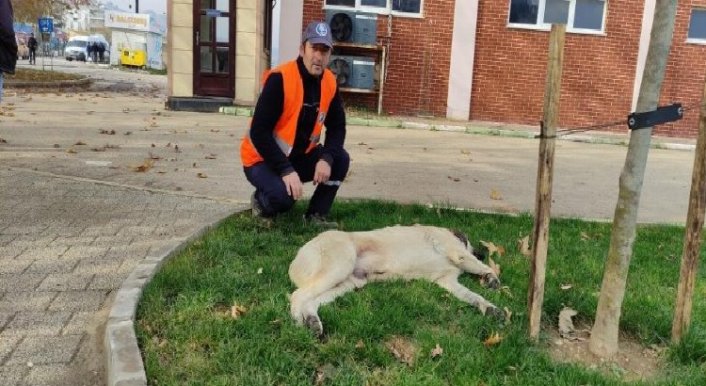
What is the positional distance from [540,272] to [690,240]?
29.9 inches

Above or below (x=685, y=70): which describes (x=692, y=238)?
below

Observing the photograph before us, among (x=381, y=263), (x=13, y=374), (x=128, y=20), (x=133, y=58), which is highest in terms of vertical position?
(x=128, y=20)

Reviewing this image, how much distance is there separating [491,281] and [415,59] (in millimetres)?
12271

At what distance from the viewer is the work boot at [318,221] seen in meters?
4.94

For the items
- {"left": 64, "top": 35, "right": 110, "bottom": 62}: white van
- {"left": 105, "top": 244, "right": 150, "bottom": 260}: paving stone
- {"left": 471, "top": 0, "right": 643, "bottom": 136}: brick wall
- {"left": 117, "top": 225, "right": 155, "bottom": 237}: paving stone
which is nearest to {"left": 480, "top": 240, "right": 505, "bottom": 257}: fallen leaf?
{"left": 105, "top": 244, "right": 150, "bottom": 260}: paving stone

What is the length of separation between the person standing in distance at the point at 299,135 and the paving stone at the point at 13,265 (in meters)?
1.61

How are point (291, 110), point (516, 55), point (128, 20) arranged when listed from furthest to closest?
point (128, 20), point (516, 55), point (291, 110)

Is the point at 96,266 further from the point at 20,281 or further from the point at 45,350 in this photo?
the point at 45,350

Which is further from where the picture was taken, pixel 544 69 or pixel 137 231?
pixel 544 69

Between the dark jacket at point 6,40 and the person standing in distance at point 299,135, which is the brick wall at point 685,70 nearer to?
the person standing in distance at point 299,135

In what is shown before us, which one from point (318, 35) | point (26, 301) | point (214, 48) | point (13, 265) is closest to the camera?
point (26, 301)

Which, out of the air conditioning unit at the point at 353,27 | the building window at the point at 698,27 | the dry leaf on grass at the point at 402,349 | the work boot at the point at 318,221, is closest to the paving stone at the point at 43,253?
the work boot at the point at 318,221

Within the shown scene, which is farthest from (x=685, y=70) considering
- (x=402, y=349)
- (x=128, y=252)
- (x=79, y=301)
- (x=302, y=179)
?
(x=79, y=301)

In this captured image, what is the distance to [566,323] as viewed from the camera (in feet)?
11.0
